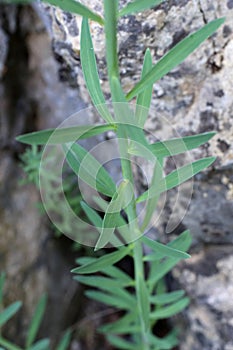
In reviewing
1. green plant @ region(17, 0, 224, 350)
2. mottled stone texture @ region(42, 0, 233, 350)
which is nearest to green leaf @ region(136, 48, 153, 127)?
green plant @ region(17, 0, 224, 350)

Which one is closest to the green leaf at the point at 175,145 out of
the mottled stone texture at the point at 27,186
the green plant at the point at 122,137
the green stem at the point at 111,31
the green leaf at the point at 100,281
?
the green plant at the point at 122,137

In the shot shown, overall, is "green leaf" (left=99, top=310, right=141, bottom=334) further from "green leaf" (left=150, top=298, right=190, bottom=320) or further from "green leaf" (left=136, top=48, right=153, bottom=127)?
"green leaf" (left=136, top=48, right=153, bottom=127)

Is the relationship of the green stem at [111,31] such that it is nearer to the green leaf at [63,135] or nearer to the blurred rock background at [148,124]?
the green leaf at [63,135]

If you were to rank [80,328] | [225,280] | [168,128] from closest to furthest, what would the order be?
[168,128] < [225,280] < [80,328]

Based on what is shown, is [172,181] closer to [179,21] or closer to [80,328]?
[179,21]

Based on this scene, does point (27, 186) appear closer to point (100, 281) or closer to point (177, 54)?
point (100, 281)

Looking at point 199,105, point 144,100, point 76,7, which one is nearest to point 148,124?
point 199,105

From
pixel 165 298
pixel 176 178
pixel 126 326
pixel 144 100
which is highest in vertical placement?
pixel 144 100

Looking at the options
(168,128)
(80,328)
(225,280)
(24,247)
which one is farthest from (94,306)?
(168,128)
